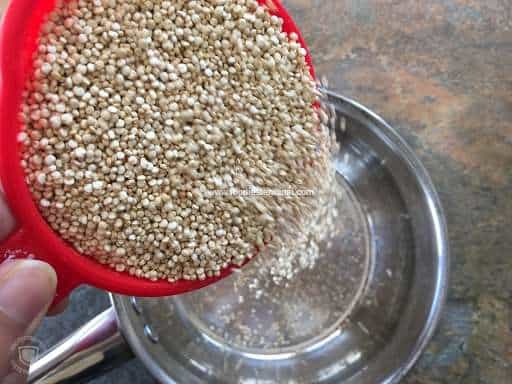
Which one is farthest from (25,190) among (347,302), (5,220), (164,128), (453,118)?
(453,118)

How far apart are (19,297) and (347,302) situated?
2.02ft

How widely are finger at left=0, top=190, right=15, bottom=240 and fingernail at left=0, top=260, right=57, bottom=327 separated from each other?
48 mm

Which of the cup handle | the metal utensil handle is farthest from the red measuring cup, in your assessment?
the metal utensil handle

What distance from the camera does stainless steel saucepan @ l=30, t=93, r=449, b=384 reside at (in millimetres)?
772

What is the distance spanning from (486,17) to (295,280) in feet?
2.27

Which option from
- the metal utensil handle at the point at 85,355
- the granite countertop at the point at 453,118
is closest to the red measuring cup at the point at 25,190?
the metal utensil handle at the point at 85,355

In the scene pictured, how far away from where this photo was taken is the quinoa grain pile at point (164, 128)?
0.49 m

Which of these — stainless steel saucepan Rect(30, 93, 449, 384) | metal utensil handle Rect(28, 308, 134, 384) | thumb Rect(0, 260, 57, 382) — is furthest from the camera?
stainless steel saucepan Rect(30, 93, 449, 384)

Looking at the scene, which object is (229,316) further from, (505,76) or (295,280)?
(505,76)

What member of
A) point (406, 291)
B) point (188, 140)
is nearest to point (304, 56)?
point (188, 140)

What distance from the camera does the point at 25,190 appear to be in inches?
18.9

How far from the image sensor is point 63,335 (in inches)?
34.1

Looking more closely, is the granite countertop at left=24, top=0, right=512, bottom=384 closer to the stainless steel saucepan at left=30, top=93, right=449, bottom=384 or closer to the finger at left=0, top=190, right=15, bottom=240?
the stainless steel saucepan at left=30, top=93, right=449, bottom=384

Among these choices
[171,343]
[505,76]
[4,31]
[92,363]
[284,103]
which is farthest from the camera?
[505,76]
